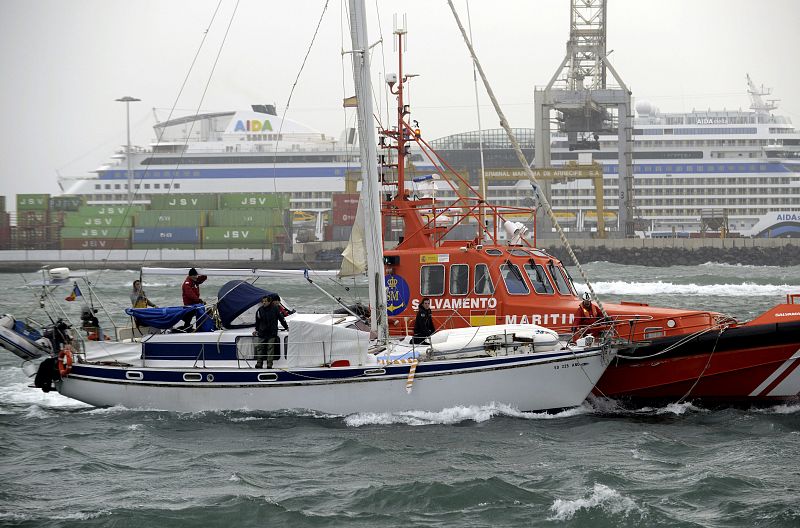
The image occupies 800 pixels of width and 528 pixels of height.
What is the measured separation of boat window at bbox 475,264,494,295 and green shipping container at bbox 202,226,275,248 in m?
63.4

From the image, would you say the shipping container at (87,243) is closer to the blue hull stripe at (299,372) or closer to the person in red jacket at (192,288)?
the person in red jacket at (192,288)

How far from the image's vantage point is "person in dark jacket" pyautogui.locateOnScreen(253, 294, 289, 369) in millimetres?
14867

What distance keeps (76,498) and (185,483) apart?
4.01ft

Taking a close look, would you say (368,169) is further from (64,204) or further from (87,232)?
(64,204)

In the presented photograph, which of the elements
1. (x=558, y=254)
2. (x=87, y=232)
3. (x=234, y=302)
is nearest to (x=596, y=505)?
(x=234, y=302)

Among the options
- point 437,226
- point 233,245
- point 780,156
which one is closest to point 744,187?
point 780,156

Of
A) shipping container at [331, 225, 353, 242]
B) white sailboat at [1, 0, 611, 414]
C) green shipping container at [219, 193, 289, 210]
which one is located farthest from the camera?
green shipping container at [219, 193, 289, 210]

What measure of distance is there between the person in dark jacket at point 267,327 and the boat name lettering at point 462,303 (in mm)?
2343

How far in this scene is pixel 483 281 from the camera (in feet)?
51.7

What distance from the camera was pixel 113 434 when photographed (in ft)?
46.4

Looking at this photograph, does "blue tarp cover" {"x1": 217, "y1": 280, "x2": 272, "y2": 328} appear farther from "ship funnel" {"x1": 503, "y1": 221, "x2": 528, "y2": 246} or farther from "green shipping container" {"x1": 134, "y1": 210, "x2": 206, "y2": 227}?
"green shipping container" {"x1": 134, "y1": 210, "x2": 206, "y2": 227}

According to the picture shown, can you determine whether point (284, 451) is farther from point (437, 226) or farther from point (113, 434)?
point (437, 226)

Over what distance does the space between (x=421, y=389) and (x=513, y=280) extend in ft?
8.87

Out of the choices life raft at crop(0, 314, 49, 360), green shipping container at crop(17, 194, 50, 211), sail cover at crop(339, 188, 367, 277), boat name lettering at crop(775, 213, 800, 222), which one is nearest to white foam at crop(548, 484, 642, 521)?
sail cover at crop(339, 188, 367, 277)
